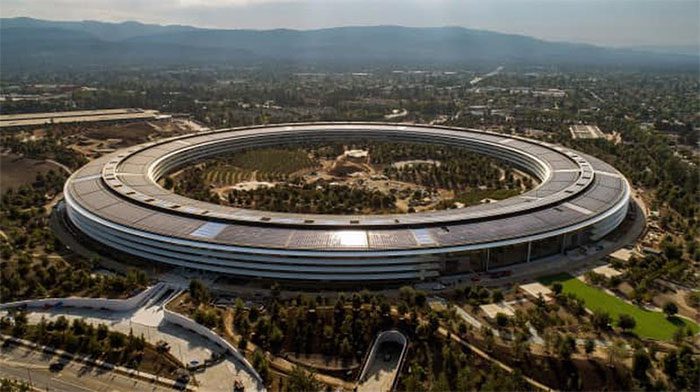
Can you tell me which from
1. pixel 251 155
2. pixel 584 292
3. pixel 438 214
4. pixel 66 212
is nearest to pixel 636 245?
pixel 584 292

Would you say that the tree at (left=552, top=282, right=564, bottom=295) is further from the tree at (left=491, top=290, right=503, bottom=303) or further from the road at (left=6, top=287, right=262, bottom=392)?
the road at (left=6, top=287, right=262, bottom=392)

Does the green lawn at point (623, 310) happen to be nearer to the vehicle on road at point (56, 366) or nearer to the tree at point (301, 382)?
the tree at point (301, 382)

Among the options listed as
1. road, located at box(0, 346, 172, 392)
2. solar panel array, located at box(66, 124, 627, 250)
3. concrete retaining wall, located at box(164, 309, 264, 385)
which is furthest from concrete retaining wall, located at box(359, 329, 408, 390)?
road, located at box(0, 346, 172, 392)

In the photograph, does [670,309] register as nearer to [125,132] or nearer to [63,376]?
[63,376]

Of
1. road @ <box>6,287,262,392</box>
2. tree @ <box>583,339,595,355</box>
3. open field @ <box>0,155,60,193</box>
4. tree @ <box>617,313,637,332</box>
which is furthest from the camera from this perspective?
open field @ <box>0,155,60,193</box>

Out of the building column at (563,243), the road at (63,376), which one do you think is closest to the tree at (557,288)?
the building column at (563,243)

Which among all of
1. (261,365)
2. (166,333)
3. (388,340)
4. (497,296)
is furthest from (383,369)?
(166,333)
